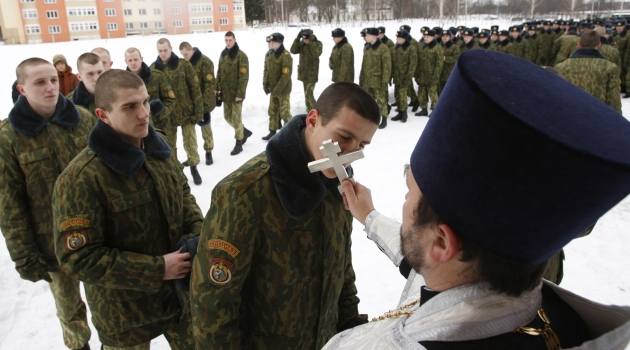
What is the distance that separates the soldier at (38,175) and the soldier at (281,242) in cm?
181

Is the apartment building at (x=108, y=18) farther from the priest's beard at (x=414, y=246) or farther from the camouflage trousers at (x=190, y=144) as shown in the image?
the priest's beard at (x=414, y=246)

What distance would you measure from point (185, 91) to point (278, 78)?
2.40 meters

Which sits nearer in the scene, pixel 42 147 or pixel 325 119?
pixel 325 119

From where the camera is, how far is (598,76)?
5184mm

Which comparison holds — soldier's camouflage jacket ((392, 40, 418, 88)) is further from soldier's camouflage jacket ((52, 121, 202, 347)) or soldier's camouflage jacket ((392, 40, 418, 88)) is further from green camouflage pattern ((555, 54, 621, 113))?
soldier's camouflage jacket ((52, 121, 202, 347))

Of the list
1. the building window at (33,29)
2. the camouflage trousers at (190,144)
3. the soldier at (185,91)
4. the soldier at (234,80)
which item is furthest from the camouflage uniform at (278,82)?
the building window at (33,29)

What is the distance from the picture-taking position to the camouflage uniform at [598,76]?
17.0 feet

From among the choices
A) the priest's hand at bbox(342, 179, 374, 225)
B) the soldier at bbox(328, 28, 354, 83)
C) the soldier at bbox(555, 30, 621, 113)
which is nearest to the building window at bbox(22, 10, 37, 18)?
the soldier at bbox(328, 28, 354, 83)

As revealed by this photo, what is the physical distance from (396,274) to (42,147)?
3084 mm

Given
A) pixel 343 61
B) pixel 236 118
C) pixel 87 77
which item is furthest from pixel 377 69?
pixel 87 77

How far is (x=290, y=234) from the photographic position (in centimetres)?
176

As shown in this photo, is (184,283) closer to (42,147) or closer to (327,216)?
(327,216)

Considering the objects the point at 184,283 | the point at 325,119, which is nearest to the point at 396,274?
the point at 184,283

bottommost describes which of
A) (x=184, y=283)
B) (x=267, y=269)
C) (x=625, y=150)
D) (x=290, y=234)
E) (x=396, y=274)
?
(x=396, y=274)
